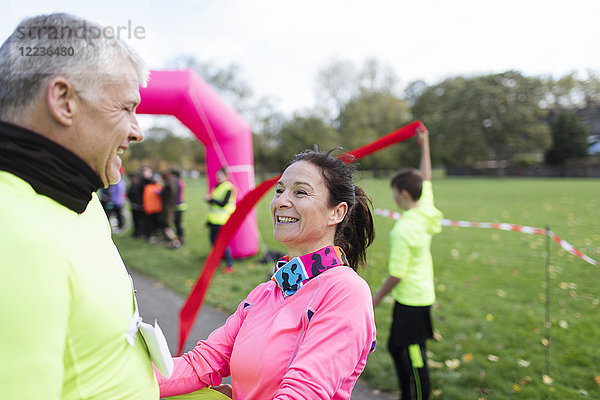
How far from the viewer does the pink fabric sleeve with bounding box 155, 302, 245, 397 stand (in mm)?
1398

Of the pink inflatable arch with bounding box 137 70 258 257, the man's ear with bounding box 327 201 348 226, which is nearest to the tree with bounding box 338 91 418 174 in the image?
the pink inflatable arch with bounding box 137 70 258 257

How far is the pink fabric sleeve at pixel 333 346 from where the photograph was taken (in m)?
1.18

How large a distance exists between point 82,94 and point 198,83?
6.09m

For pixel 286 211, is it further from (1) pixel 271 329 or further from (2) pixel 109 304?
(2) pixel 109 304

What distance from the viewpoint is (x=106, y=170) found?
3.29 feet

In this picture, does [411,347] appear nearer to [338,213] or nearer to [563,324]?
[338,213]

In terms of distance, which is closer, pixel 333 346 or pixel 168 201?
pixel 333 346

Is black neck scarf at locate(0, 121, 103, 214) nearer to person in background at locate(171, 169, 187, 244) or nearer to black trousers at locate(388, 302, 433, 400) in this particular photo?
black trousers at locate(388, 302, 433, 400)

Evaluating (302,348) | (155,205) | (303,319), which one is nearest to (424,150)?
(303,319)

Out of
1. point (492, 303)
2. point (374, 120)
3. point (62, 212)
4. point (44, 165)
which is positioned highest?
point (374, 120)

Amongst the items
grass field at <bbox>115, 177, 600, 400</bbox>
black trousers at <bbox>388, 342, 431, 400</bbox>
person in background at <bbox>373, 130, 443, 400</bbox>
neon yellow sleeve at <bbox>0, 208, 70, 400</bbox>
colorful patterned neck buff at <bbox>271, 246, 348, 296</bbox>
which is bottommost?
grass field at <bbox>115, 177, 600, 400</bbox>

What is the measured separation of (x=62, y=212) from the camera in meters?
0.89

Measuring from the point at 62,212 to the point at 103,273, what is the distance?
0.56 feet

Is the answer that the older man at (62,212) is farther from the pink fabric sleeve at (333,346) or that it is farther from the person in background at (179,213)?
the person in background at (179,213)
